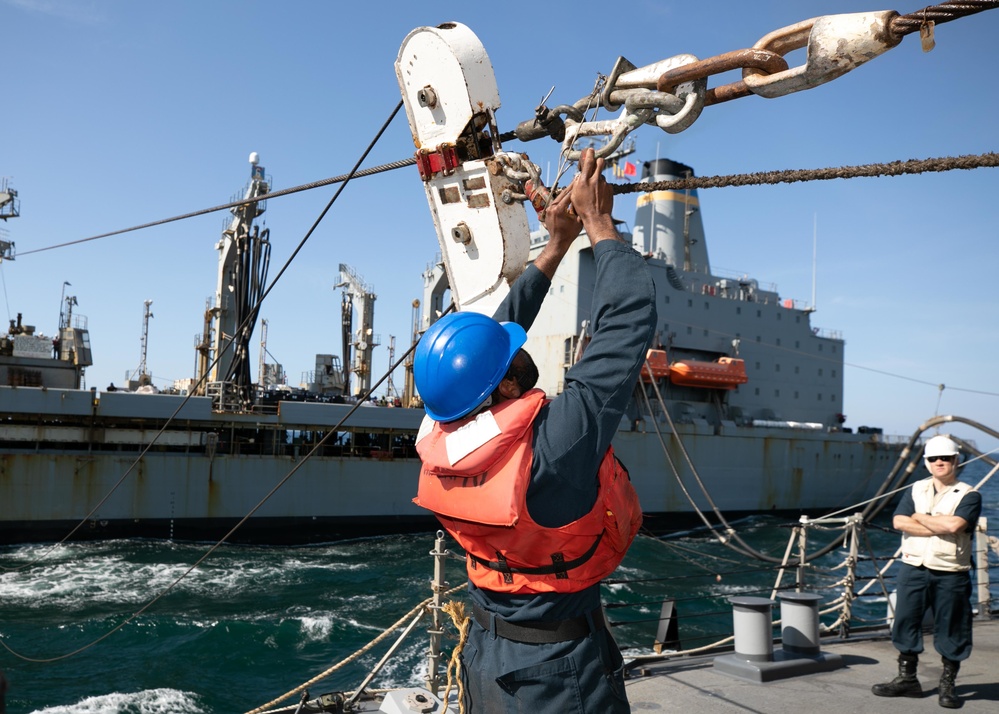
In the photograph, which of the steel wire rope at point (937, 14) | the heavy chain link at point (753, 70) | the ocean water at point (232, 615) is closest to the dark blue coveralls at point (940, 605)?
the ocean water at point (232, 615)

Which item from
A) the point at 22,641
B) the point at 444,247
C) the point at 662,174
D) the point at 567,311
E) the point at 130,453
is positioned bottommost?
the point at 22,641

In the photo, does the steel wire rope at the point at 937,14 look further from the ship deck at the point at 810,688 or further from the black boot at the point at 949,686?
the black boot at the point at 949,686

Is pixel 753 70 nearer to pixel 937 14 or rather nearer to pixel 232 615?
pixel 937 14

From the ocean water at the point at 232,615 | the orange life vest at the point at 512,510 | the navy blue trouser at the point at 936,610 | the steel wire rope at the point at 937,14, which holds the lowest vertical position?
the ocean water at the point at 232,615

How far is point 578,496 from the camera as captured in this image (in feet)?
5.40

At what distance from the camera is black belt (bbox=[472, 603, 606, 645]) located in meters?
1.74

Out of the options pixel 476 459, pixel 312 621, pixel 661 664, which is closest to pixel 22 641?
pixel 312 621

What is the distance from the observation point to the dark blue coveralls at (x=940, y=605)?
3.90 meters

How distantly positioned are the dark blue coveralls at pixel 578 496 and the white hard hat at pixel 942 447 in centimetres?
307

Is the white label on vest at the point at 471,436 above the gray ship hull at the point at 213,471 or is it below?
above

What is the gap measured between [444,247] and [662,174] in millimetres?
27658

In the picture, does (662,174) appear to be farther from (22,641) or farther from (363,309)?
(22,641)

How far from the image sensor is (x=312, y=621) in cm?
1107

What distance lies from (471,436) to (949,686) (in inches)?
148
